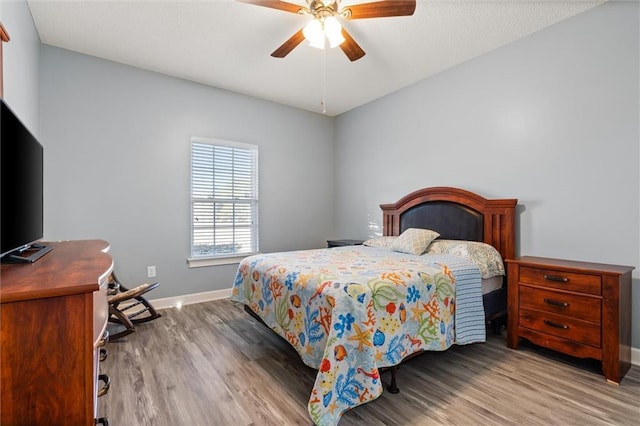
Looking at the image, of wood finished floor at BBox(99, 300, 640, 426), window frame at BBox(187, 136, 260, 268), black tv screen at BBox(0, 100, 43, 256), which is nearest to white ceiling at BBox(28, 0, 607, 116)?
window frame at BBox(187, 136, 260, 268)

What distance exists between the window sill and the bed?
1.11 metres

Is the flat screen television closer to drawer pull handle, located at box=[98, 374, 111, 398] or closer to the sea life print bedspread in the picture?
drawer pull handle, located at box=[98, 374, 111, 398]

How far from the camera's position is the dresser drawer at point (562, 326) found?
6.73 ft

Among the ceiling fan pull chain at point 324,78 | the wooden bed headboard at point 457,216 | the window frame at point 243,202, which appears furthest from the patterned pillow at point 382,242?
the ceiling fan pull chain at point 324,78

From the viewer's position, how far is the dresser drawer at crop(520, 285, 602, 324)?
6.74 ft

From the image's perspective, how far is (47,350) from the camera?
0.86 m

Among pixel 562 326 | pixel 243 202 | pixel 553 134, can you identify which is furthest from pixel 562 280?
pixel 243 202

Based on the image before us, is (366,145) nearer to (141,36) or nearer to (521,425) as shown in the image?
(141,36)

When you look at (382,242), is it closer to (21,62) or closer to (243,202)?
(243,202)

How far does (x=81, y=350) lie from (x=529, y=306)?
110 inches

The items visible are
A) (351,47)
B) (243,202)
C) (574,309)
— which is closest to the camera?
(574,309)

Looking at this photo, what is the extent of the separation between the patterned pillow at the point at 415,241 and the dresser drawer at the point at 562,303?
2.86 ft

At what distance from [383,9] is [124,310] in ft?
11.1

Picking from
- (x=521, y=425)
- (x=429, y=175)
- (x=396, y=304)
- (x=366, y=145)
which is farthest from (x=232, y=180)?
(x=521, y=425)
